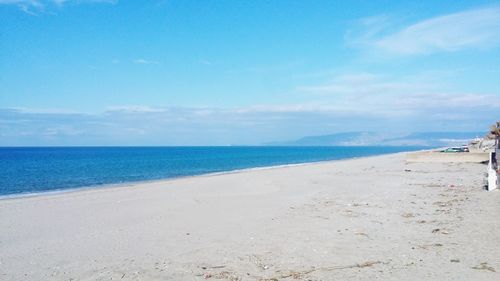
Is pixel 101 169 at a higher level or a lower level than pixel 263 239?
lower

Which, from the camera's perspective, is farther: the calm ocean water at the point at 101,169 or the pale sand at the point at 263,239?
the calm ocean water at the point at 101,169

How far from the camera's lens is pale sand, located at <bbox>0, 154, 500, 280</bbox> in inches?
259

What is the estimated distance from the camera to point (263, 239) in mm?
8664

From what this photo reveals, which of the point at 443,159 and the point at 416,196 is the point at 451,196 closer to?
the point at 416,196

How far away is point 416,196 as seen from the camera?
14.8 meters

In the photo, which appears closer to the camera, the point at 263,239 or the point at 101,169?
the point at 263,239

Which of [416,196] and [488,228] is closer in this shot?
[488,228]

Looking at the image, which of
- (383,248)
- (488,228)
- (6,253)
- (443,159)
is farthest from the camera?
(443,159)

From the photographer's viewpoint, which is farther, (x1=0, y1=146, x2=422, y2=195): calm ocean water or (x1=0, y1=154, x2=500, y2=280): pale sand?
(x1=0, y1=146, x2=422, y2=195): calm ocean water

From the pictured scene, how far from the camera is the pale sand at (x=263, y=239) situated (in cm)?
657

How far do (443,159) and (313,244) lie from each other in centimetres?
3027

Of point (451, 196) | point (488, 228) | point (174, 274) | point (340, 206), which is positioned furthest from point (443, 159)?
point (174, 274)

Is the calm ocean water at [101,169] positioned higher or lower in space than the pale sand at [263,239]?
lower

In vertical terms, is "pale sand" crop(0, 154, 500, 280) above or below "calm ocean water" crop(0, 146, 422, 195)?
above
